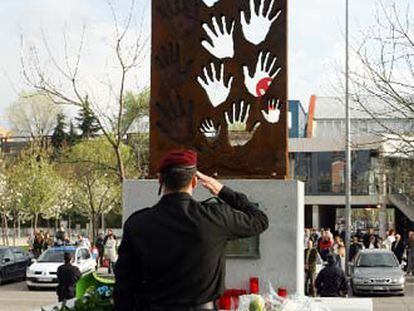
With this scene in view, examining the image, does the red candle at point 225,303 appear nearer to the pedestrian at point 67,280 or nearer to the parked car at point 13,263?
the pedestrian at point 67,280

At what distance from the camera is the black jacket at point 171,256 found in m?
3.93

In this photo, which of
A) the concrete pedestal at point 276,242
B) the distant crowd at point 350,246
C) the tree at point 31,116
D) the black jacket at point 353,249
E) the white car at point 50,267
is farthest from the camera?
the tree at point 31,116

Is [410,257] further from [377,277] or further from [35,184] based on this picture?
[35,184]

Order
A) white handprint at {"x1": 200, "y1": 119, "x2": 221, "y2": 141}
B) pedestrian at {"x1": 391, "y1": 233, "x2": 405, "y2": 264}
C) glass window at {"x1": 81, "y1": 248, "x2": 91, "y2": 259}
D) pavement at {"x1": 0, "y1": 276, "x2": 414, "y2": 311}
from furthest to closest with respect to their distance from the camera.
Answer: pedestrian at {"x1": 391, "y1": 233, "x2": 405, "y2": 264}
glass window at {"x1": 81, "y1": 248, "x2": 91, "y2": 259}
pavement at {"x1": 0, "y1": 276, "x2": 414, "y2": 311}
white handprint at {"x1": 200, "y1": 119, "x2": 221, "y2": 141}

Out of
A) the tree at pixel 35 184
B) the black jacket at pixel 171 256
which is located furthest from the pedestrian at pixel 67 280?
the tree at pixel 35 184

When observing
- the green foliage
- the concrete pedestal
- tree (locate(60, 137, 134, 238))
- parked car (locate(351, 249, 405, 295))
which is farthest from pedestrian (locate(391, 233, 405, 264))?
the green foliage

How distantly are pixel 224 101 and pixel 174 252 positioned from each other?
15.0 ft

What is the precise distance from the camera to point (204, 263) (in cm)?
396

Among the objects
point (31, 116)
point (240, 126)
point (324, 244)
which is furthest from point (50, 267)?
point (31, 116)

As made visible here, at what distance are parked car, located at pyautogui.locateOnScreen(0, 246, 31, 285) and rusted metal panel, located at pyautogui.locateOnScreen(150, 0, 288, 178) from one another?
775 inches

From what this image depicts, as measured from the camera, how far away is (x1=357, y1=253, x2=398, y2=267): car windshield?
23.8 m

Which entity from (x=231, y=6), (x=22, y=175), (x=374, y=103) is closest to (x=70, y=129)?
(x=22, y=175)

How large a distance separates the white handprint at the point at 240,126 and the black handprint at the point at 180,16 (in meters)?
1.00

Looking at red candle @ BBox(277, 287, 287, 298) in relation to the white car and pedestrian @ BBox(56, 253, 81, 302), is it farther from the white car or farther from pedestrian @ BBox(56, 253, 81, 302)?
the white car
